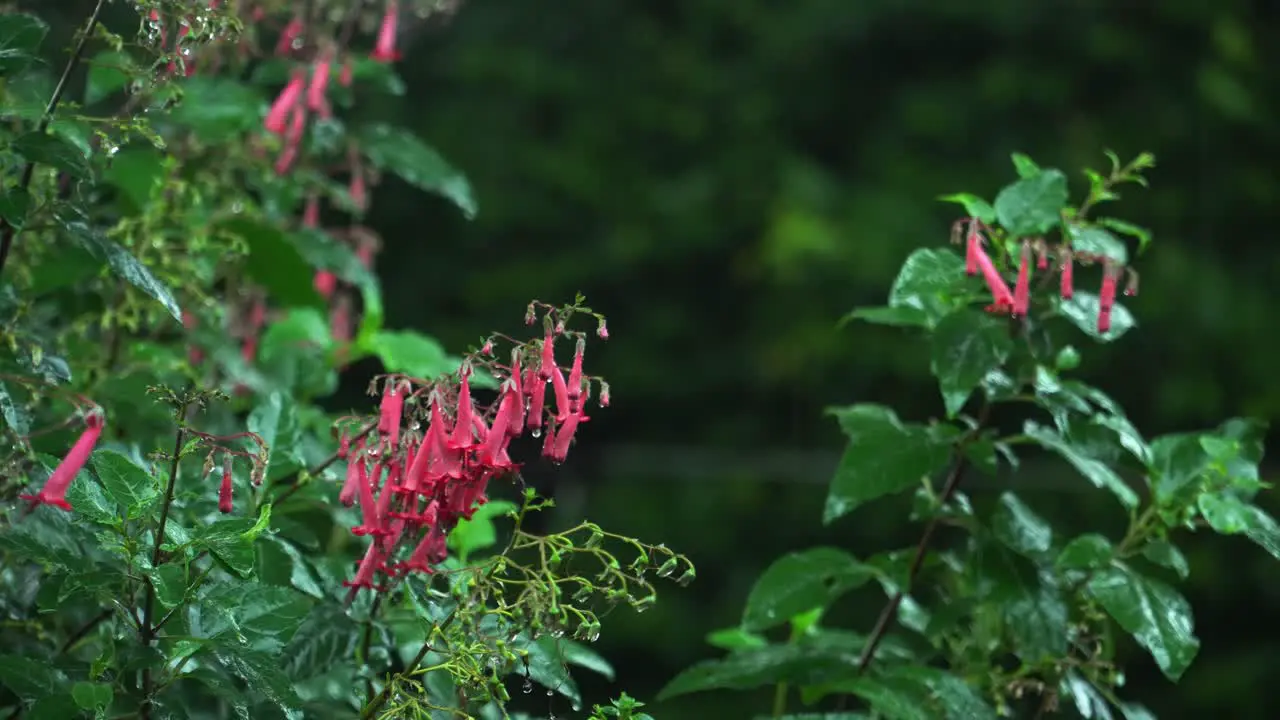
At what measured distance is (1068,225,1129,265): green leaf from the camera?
904 millimetres

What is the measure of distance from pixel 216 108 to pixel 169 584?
21.6 inches

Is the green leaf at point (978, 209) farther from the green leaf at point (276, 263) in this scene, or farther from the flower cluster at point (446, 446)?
the green leaf at point (276, 263)

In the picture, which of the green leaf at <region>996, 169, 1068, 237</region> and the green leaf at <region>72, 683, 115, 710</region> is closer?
the green leaf at <region>72, 683, 115, 710</region>

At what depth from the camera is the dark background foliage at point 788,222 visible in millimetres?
3740

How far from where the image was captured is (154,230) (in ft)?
3.78

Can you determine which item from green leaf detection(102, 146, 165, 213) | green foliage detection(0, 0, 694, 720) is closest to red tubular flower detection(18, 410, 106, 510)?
green foliage detection(0, 0, 694, 720)

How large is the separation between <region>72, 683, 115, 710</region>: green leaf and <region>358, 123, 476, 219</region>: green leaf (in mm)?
624

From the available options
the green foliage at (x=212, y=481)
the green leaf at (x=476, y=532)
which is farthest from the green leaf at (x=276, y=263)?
the green leaf at (x=476, y=532)

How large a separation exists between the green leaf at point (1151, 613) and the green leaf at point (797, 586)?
0.15m

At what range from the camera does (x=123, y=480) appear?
68 cm

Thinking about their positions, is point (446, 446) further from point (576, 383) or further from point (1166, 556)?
point (1166, 556)

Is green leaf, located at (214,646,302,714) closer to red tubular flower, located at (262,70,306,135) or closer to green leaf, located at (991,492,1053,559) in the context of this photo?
green leaf, located at (991,492,1053,559)

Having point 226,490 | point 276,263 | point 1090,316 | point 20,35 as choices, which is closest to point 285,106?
point 276,263

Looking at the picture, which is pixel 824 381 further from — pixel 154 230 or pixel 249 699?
pixel 249 699
